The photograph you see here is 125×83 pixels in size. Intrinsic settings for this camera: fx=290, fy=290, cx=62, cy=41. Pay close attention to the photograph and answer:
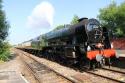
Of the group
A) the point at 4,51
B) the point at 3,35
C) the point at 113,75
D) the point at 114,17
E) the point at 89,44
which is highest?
the point at 114,17

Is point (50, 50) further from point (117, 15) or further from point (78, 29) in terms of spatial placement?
point (117, 15)

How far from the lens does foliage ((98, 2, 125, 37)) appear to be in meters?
50.9

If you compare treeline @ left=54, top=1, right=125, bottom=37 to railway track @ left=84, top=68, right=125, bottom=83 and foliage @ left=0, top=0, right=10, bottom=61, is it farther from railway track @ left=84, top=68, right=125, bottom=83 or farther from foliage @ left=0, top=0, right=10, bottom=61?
railway track @ left=84, top=68, right=125, bottom=83

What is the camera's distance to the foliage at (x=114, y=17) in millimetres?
50906

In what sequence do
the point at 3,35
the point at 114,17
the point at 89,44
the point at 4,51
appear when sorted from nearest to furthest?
1. the point at 89,44
2. the point at 4,51
3. the point at 3,35
4. the point at 114,17

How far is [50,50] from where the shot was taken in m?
30.4

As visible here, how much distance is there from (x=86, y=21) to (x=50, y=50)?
12.0 metres

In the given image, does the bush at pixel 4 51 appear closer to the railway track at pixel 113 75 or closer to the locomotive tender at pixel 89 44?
the locomotive tender at pixel 89 44

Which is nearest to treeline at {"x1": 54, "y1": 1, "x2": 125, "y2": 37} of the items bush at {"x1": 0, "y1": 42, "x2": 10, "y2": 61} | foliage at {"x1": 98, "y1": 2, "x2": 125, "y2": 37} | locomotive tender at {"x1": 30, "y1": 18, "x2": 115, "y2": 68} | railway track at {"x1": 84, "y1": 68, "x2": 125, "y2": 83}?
foliage at {"x1": 98, "y1": 2, "x2": 125, "y2": 37}

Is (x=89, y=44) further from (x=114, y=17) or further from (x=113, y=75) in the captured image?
(x=114, y=17)

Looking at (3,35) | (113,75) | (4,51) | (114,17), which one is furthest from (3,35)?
(114,17)

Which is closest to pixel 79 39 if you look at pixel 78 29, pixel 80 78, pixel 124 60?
pixel 78 29

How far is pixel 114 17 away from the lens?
54375mm

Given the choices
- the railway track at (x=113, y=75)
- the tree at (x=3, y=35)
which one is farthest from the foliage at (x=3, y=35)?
the railway track at (x=113, y=75)
